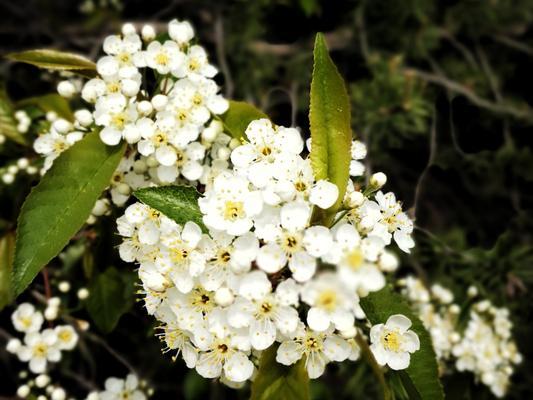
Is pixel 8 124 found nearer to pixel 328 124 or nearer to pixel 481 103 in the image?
pixel 328 124

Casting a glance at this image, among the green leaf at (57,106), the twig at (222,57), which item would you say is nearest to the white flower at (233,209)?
the green leaf at (57,106)

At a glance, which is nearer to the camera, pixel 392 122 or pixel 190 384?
pixel 190 384

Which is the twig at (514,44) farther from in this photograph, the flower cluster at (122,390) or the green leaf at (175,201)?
the flower cluster at (122,390)

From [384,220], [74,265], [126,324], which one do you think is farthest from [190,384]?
[384,220]

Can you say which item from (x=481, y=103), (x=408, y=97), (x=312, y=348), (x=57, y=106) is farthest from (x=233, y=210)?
(x=481, y=103)

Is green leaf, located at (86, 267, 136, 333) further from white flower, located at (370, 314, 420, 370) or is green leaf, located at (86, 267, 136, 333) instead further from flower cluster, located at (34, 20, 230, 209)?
white flower, located at (370, 314, 420, 370)

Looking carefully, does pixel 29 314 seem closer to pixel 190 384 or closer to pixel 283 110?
pixel 190 384
